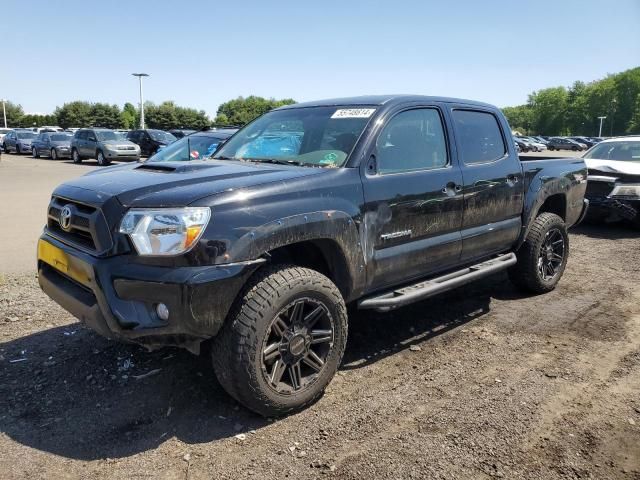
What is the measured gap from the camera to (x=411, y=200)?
147 inches

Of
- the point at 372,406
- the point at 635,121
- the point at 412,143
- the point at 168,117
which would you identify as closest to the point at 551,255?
the point at 412,143

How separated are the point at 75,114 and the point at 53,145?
2432 inches

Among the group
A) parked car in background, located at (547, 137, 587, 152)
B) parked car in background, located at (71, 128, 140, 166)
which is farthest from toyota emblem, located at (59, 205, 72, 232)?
parked car in background, located at (547, 137, 587, 152)

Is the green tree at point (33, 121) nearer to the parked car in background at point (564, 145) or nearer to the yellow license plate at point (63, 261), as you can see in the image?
the parked car in background at point (564, 145)

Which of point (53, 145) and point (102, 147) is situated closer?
point (102, 147)

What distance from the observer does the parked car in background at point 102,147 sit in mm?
23141

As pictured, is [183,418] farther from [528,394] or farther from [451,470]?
[528,394]

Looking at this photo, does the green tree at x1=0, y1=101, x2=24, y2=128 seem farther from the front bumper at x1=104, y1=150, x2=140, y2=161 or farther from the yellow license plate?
the yellow license plate

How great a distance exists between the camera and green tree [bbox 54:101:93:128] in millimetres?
82875

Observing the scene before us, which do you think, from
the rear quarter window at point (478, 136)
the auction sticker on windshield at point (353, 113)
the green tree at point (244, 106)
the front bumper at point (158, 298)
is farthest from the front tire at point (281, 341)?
the green tree at point (244, 106)

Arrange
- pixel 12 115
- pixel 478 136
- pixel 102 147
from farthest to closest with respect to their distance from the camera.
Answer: pixel 12 115 → pixel 102 147 → pixel 478 136

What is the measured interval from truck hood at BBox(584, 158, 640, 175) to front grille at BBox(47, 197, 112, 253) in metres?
8.45

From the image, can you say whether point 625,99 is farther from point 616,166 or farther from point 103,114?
point 616,166

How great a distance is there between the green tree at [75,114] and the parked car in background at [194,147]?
83200 millimetres
